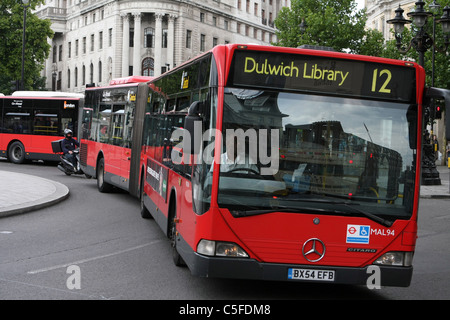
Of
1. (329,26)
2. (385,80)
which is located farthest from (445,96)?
(329,26)

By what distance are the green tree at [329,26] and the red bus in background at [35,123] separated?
31.9 metres

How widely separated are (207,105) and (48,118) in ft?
75.3

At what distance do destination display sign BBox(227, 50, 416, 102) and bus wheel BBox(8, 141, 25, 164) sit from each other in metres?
23.8

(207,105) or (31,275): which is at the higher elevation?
(207,105)

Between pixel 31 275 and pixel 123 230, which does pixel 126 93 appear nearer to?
pixel 123 230

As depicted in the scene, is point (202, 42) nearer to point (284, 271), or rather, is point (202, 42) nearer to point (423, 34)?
point (423, 34)

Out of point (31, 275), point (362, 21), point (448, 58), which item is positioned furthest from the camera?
point (362, 21)

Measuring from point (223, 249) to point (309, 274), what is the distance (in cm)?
87

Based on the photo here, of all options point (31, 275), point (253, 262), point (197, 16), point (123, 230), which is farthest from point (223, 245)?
point (197, 16)

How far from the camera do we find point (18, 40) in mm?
48938

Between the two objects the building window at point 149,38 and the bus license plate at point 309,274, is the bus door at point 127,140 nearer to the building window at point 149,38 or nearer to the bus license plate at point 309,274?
the bus license plate at point 309,274

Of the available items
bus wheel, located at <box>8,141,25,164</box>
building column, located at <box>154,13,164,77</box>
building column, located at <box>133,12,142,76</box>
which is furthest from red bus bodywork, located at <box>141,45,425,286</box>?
building column, located at <box>133,12,142,76</box>

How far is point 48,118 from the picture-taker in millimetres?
28422

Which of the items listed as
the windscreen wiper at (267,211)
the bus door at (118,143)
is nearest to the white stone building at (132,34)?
the bus door at (118,143)
